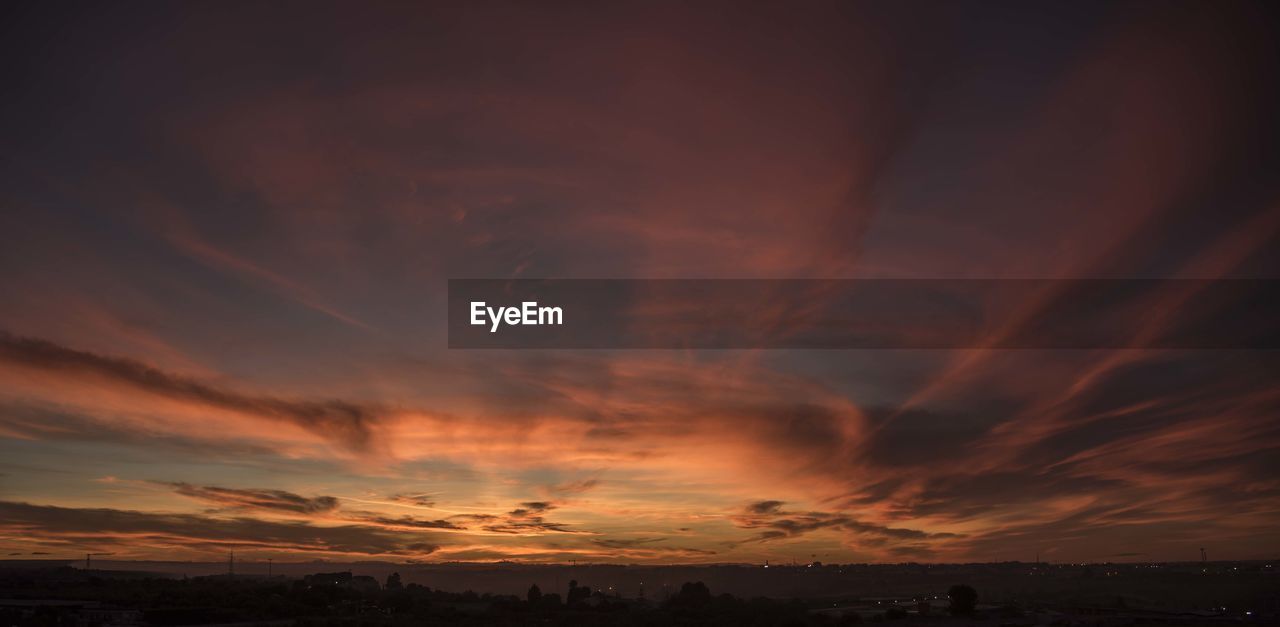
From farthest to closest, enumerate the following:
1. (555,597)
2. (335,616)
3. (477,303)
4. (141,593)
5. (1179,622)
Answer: (555,597) → (141,593) → (335,616) → (1179,622) → (477,303)

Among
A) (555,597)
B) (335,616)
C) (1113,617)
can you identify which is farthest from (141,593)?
(1113,617)

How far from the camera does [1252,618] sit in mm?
106188

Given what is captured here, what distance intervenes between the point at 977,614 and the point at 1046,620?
485 inches

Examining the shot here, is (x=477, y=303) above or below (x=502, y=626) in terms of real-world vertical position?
above

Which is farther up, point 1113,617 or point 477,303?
point 477,303

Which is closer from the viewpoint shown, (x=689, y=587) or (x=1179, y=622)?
(x=1179, y=622)

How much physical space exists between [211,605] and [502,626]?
37380mm

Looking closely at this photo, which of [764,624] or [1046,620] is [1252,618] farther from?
[764,624]

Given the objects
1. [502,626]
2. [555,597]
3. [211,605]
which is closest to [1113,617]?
[502,626]

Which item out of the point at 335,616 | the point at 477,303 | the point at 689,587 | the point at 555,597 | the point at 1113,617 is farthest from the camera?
the point at 689,587

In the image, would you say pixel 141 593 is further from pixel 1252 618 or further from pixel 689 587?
pixel 1252 618

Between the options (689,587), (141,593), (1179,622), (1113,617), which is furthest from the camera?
(689,587)

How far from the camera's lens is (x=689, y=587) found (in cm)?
19938

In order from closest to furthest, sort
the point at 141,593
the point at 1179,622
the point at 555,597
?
the point at 1179,622
the point at 141,593
the point at 555,597
